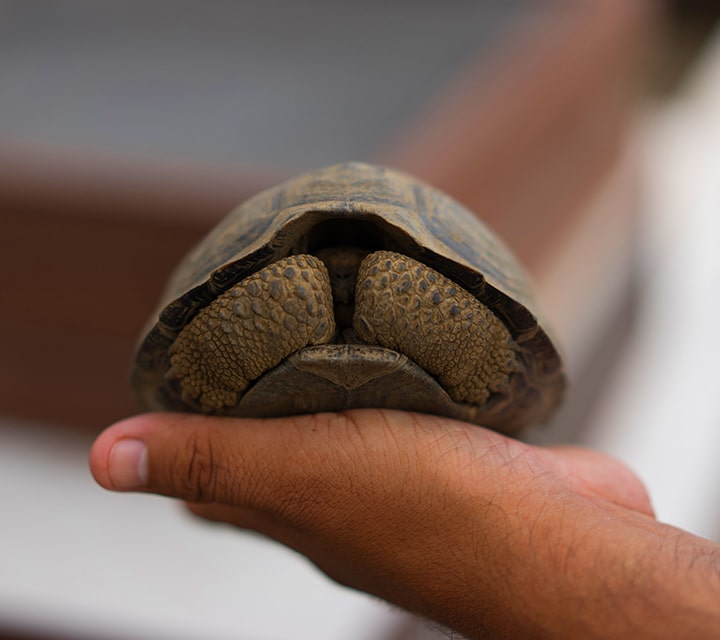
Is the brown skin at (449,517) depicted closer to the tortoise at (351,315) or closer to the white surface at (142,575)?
the tortoise at (351,315)

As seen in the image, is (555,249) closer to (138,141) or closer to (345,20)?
(138,141)

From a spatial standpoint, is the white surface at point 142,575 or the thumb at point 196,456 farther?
the white surface at point 142,575

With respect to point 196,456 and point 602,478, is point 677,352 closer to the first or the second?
point 602,478

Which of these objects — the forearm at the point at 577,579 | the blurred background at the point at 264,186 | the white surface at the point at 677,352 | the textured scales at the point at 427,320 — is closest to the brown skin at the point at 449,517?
the forearm at the point at 577,579

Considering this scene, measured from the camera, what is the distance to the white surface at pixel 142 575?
2715mm

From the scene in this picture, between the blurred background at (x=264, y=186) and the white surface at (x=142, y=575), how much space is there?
0.03 ft

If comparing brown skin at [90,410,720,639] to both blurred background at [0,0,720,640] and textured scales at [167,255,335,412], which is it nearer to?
textured scales at [167,255,335,412]

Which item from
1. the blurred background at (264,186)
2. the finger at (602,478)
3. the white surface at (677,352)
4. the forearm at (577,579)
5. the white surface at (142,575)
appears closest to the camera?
the forearm at (577,579)

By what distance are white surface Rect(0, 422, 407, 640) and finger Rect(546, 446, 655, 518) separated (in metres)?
1.17

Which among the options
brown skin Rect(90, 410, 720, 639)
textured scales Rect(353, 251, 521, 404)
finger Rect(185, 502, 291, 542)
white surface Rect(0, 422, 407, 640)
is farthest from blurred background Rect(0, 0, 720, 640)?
textured scales Rect(353, 251, 521, 404)

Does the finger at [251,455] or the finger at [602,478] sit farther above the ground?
the finger at [602,478]

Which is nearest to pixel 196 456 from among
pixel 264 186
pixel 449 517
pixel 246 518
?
pixel 246 518

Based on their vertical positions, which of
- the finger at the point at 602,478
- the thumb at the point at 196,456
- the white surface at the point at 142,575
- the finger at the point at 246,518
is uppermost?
the finger at the point at 602,478

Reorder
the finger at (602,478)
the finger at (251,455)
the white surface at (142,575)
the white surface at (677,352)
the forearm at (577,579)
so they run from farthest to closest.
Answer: the white surface at (677,352) < the white surface at (142,575) < the finger at (602,478) < the finger at (251,455) < the forearm at (577,579)
